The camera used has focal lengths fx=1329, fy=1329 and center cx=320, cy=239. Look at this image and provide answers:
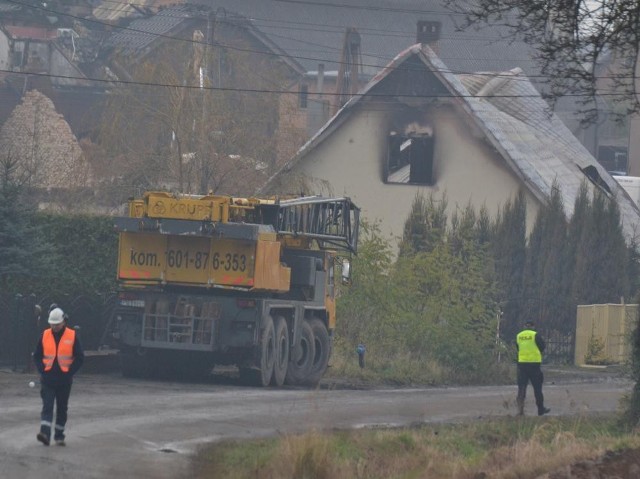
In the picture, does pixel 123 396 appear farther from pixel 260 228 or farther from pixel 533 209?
pixel 533 209

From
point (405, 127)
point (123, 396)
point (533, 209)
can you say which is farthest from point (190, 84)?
point (123, 396)

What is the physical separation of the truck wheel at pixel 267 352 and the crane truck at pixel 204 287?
2 centimetres

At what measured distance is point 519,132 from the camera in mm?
46562

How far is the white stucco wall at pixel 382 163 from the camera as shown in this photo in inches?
1714

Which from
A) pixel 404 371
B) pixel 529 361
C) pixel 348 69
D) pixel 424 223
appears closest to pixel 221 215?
pixel 529 361

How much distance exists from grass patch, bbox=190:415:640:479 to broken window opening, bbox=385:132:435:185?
2835 centimetres

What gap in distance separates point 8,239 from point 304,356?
6.09 m

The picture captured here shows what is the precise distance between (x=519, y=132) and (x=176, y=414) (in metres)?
30.7

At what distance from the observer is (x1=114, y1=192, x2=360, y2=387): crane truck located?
75.7 ft

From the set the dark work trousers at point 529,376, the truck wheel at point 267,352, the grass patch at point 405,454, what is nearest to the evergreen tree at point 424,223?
the truck wheel at point 267,352

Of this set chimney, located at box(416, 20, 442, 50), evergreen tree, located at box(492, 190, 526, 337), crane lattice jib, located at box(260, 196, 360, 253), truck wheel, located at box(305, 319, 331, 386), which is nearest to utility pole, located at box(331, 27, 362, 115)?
chimney, located at box(416, 20, 442, 50)

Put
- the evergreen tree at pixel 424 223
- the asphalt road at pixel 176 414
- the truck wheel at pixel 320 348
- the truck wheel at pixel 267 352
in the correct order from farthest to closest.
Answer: the evergreen tree at pixel 424 223
the truck wheel at pixel 320 348
the truck wheel at pixel 267 352
the asphalt road at pixel 176 414

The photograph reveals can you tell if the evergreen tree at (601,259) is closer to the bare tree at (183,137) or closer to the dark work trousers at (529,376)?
the bare tree at (183,137)

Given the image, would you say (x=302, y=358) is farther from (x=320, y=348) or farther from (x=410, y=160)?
(x=410, y=160)
